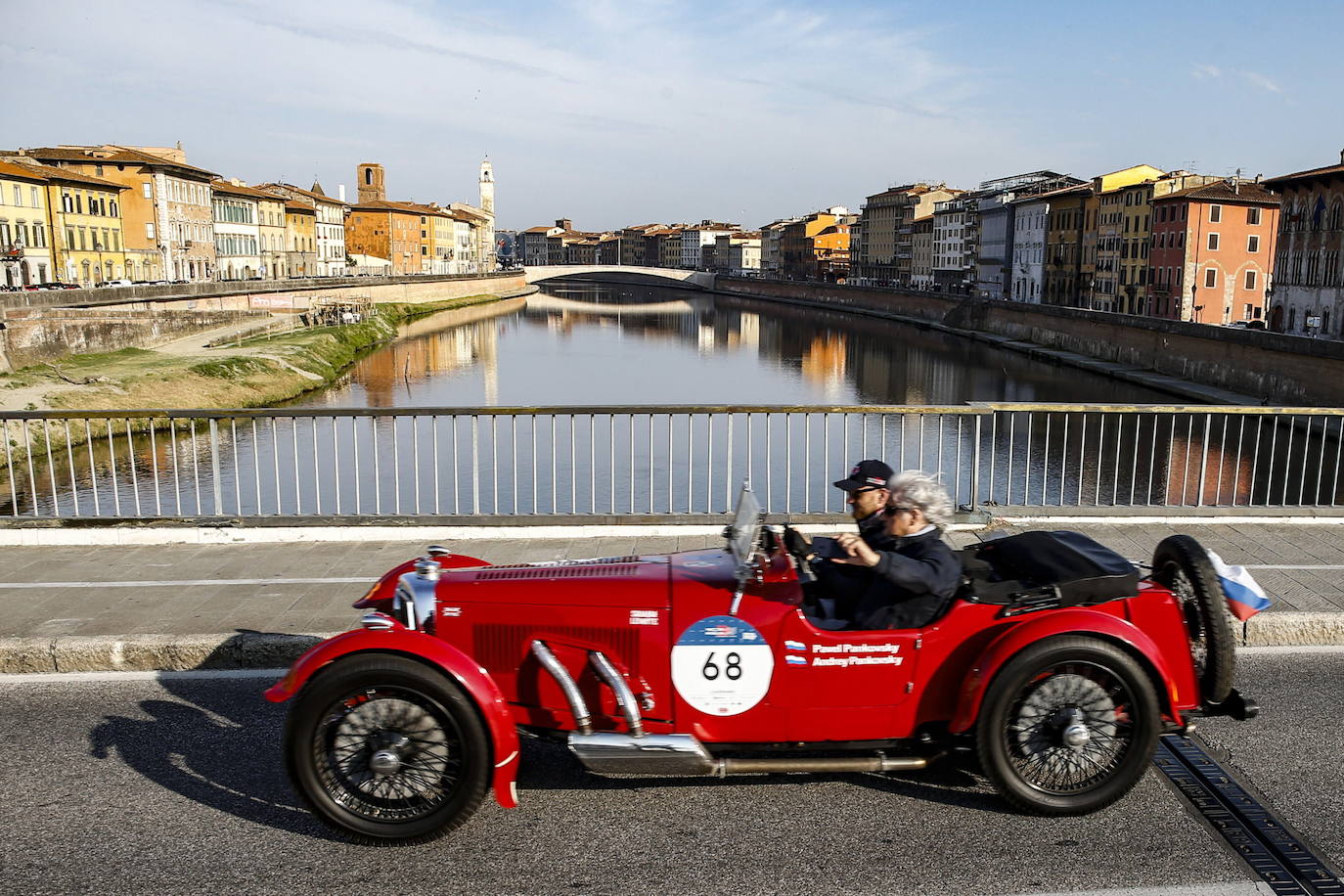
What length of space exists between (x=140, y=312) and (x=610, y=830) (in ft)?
180

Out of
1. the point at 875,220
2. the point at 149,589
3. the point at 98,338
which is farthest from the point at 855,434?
the point at 875,220

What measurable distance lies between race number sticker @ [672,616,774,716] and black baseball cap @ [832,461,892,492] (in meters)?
0.91

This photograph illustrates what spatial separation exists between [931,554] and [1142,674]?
97cm

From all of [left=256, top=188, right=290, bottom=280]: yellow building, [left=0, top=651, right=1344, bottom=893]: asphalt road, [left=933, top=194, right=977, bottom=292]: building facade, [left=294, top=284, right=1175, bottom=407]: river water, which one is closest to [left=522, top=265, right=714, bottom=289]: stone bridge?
[left=933, top=194, right=977, bottom=292]: building facade

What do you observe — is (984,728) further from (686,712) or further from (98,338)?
(98,338)

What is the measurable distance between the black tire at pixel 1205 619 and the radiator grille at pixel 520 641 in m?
2.40

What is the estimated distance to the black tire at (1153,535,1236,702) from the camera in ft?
15.6

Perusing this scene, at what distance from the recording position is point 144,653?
247 inches

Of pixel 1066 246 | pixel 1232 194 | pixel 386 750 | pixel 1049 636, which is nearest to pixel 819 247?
pixel 1066 246

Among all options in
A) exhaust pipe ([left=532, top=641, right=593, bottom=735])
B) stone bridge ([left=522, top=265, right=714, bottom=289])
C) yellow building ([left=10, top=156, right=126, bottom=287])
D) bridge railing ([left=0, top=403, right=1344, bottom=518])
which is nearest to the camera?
exhaust pipe ([left=532, top=641, right=593, bottom=735])

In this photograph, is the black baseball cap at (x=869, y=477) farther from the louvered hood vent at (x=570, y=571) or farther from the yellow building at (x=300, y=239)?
the yellow building at (x=300, y=239)

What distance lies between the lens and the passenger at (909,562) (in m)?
4.56

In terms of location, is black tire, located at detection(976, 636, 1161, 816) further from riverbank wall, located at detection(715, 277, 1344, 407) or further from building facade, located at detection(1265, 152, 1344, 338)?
building facade, located at detection(1265, 152, 1344, 338)

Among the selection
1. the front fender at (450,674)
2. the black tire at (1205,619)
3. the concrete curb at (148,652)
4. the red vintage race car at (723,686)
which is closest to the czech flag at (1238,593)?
the black tire at (1205,619)
